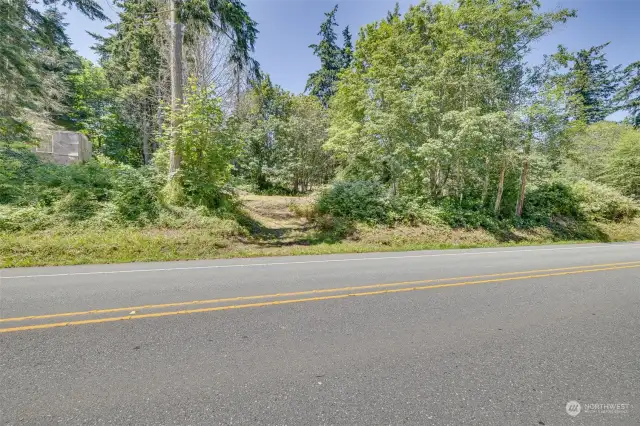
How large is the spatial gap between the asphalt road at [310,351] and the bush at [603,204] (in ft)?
52.9

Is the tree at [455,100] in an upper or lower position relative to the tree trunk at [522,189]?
upper

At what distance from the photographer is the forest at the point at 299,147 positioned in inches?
358

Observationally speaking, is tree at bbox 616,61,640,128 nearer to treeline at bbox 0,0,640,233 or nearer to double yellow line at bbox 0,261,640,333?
treeline at bbox 0,0,640,233

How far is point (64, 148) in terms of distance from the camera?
14.4 meters

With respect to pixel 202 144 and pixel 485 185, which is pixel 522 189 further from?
pixel 202 144

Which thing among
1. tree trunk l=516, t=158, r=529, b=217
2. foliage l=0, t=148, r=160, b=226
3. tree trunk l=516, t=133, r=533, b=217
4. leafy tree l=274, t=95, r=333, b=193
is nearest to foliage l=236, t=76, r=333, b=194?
leafy tree l=274, t=95, r=333, b=193

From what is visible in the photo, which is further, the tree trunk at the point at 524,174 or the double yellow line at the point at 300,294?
the tree trunk at the point at 524,174

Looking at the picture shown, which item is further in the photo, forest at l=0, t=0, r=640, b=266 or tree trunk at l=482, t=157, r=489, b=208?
tree trunk at l=482, t=157, r=489, b=208

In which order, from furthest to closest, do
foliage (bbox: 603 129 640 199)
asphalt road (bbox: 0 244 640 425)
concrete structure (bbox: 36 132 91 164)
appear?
1. foliage (bbox: 603 129 640 199)
2. concrete structure (bbox: 36 132 91 164)
3. asphalt road (bbox: 0 244 640 425)

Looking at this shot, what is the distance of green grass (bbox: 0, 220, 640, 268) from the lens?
23.2 feet

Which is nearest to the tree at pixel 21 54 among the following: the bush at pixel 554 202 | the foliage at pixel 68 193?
the foliage at pixel 68 193

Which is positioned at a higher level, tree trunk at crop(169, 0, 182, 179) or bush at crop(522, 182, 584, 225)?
tree trunk at crop(169, 0, 182, 179)

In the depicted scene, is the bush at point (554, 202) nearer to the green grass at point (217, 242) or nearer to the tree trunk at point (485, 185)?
the green grass at point (217, 242)

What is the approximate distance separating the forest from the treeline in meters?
0.09
